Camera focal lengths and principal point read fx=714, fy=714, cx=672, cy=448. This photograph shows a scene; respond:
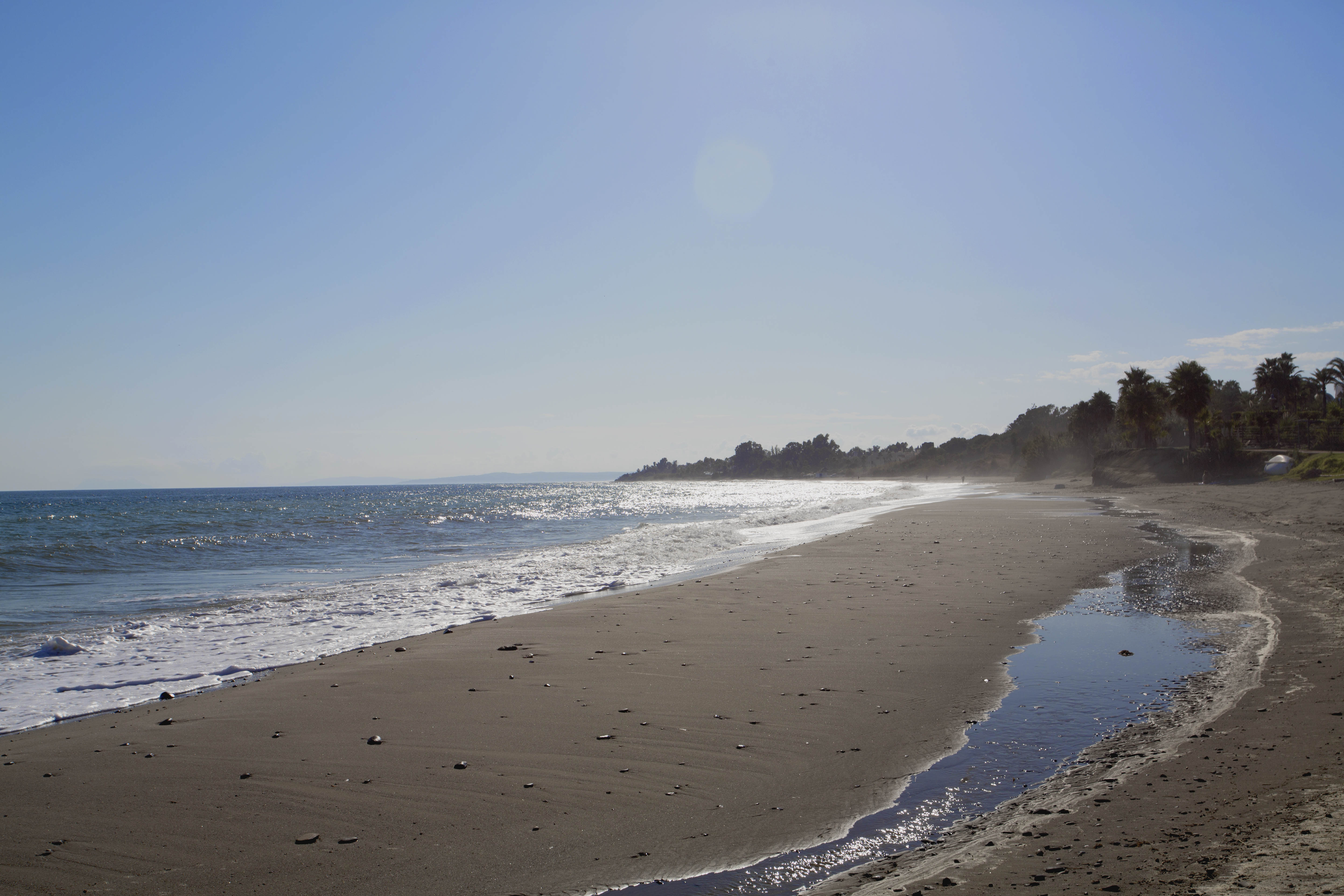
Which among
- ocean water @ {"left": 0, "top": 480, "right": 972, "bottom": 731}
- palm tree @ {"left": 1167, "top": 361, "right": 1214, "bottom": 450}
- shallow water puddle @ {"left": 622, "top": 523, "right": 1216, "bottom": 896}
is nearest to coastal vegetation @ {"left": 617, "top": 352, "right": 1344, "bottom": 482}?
palm tree @ {"left": 1167, "top": 361, "right": 1214, "bottom": 450}

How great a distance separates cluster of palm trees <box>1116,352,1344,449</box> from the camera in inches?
2579

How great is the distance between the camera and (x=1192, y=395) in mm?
65375

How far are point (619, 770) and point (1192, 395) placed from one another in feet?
253

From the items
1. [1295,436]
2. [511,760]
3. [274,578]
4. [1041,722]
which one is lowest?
[274,578]

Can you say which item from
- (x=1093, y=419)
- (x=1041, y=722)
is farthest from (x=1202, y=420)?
(x=1041, y=722)

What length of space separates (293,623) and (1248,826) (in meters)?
13.4

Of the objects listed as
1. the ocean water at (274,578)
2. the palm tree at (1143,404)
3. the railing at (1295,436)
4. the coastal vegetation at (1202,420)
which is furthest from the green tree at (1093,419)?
the ocean water at (274,578)

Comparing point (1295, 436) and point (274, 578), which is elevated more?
point (1295, 436)

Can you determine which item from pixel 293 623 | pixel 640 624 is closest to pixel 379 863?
pixel 640 624

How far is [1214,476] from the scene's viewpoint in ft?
185

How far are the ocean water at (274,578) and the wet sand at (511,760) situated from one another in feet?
5.63

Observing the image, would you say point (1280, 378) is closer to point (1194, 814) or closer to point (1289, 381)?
point (1289, 381)

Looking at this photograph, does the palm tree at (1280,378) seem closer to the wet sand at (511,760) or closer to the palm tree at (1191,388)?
the palm tree at (1191,388)

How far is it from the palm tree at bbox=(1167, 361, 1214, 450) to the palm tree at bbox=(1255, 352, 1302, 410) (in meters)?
28.7
